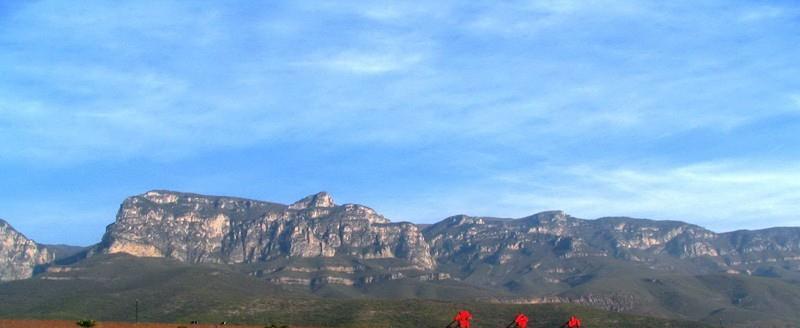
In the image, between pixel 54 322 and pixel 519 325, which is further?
pixel 54 322

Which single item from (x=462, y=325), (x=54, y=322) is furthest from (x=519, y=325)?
(x=54, y=322)

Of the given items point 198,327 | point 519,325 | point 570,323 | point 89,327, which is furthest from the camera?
point 198,327

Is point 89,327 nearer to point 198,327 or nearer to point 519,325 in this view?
point 198,327

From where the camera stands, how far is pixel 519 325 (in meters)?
73.5

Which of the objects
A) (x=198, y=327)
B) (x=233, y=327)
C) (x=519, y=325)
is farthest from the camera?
(x=233, y=327)

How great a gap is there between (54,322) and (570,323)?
202 ft

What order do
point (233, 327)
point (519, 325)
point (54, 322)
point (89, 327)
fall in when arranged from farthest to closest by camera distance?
point (233, 327), point (54, 322), point (89, 327), point (519, 325)

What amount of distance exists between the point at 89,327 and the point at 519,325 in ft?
166

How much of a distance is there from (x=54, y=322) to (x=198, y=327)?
17540 mm

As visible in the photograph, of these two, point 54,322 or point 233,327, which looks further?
point 233,327

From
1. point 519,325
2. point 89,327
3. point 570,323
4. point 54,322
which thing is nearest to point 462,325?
point 519,325

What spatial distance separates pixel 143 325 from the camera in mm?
117250

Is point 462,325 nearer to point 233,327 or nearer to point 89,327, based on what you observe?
point 89,327

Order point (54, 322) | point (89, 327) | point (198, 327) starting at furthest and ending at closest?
point (198, 327) < point (54, 322) < point (89, 327)
